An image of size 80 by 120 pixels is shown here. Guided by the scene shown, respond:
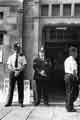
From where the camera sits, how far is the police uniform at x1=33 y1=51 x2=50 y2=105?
10.0 meters

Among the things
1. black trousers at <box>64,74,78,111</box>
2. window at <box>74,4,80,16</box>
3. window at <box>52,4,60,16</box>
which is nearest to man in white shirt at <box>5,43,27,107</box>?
black trousers at <box>64,74,78,111</box>

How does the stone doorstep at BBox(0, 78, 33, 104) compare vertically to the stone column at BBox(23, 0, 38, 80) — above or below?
below

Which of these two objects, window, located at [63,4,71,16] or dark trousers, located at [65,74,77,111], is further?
window, located at [63,4,71,16]

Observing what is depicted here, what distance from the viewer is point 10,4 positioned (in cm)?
1745

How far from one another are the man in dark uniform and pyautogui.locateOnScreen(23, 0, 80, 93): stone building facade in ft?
24.4

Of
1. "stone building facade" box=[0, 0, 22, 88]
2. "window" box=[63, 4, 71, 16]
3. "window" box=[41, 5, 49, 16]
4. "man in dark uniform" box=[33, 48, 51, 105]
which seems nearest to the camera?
"man in dark uniform" box=[33, 48, 51, 105]

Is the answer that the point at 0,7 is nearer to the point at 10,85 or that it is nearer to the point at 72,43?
the point at 72,43

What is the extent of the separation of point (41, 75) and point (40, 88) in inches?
16.1

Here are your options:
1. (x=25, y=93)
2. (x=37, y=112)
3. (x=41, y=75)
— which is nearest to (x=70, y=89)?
(x=37, y=112)

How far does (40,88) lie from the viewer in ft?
33.4

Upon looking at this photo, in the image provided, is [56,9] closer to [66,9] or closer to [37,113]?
[66,9]

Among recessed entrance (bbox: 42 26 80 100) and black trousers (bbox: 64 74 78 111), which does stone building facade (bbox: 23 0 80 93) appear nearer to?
recessed entrance (bbox: 42 26 80 100)

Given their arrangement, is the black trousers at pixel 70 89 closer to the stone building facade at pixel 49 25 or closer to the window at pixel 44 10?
the stone building facade at pixel 49 25

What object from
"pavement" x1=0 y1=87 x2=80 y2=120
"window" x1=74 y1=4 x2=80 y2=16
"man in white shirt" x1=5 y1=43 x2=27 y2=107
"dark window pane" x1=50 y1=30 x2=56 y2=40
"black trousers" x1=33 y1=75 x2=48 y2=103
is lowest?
"pavement" x1=0 y1=87 x2=80 y2=120
